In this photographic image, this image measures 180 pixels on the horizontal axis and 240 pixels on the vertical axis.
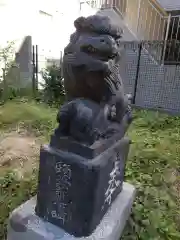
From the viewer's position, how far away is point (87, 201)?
1.54 metres

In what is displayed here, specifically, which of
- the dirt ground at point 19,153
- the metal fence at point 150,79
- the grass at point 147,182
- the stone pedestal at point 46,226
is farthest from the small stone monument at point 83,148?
the metal fence at point 150,79

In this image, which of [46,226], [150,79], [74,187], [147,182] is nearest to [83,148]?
[74,187]

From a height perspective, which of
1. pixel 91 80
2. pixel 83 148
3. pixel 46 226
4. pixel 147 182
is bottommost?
pixel 147 182

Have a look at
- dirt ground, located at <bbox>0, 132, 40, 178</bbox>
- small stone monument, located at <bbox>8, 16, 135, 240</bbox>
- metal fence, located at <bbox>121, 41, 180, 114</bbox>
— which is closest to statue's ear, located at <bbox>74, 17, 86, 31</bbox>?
small stone monument, located at <bbox>8, 16, 135, 240</bbox>

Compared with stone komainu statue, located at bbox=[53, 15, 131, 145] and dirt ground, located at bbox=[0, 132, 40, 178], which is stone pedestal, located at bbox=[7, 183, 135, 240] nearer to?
stone komainu statue, located at bbox=[53, 15, 131, 145]

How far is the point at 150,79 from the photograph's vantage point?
702cm

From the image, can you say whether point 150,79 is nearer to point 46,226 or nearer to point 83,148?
point 83,148

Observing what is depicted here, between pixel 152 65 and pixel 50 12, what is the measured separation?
493cm

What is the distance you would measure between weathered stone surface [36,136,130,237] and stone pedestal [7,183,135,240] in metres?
0.05

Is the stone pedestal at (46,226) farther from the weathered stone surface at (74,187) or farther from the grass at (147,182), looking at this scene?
the grass at (147,182)

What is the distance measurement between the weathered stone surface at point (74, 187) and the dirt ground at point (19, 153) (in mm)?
1201

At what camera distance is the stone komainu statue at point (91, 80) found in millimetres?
1405

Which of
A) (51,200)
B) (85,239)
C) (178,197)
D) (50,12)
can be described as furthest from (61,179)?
(50,12)

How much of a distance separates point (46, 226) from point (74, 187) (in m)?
0.42
